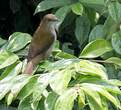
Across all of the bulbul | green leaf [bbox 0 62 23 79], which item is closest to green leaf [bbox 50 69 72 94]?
green leaf [bbox 0 62 23 79]

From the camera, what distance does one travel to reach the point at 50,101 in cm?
150

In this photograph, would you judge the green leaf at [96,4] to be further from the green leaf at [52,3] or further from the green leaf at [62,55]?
the green leaf at [62,55]

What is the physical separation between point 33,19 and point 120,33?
2.82 ft

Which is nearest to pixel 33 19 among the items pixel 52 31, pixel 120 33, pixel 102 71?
pixel 52 31

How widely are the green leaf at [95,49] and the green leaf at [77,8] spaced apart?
0.20 meters

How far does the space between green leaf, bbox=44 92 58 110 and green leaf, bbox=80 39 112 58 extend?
1.36ft

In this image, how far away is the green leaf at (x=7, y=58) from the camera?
1886mm

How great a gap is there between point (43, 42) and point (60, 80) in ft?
2.13

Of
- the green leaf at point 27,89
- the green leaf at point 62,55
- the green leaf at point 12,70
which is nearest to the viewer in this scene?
the green leaf at point 27,89

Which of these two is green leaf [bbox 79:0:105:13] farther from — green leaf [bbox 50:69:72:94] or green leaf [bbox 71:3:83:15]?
green leaf [bbox 50:69:72:94]

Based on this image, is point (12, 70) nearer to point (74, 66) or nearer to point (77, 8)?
point (74, 66)

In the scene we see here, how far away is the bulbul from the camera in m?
2.04

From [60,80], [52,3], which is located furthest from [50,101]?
[52,3]

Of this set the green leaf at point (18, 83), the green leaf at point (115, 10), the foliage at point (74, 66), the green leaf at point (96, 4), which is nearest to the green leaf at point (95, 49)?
the foliage at point (74, 66)
